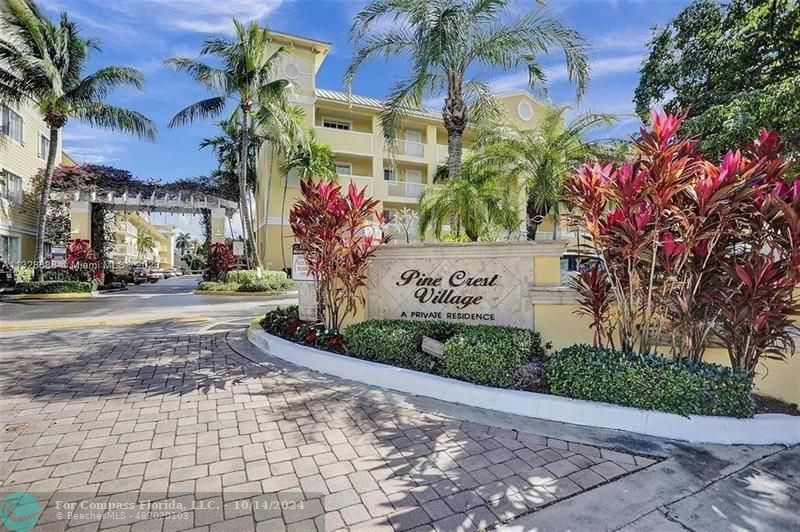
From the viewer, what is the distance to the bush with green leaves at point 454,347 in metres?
4.76

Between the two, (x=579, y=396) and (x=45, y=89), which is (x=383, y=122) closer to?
(x=579, y=396)

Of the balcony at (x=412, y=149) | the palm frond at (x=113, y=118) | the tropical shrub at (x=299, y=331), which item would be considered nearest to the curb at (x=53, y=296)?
the palm frond at (x=113, y=118)

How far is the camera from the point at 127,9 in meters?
8.65

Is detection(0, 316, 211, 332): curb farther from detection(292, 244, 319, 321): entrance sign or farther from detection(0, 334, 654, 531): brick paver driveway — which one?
detection(0, 334, 654, 531): brick paver driveway

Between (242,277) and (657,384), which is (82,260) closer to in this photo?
(242,277)

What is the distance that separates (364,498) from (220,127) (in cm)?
2609

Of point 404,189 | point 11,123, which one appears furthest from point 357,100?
point 11,123

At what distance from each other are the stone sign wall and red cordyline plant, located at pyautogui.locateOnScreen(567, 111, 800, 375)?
1.20 metres

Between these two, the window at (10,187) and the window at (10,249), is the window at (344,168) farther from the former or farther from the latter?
the window at (10,249)

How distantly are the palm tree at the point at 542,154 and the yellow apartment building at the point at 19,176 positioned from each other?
67.4ft

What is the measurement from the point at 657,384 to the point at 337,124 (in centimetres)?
2425

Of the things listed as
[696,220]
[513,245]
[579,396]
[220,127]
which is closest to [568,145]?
[513,245]

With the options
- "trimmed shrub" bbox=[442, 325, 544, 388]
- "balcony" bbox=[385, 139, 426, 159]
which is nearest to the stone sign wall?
"trimmed shrub" bbox=[442, 325, 544, 388]

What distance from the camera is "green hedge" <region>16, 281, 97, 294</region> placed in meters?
15.7
